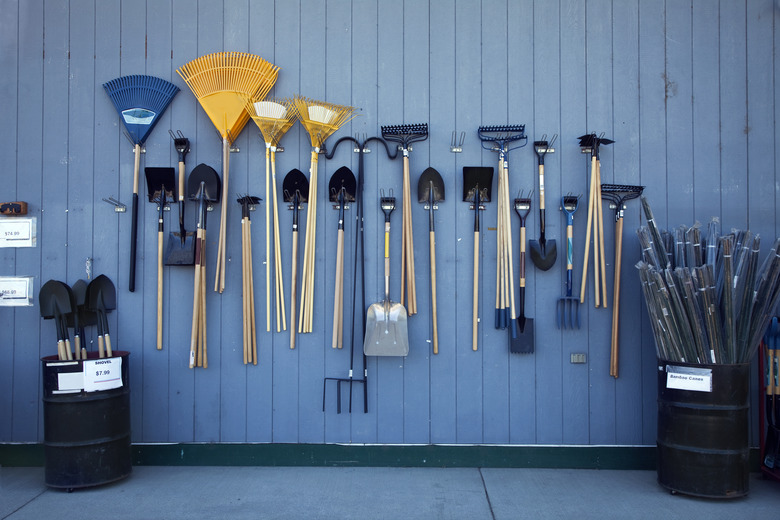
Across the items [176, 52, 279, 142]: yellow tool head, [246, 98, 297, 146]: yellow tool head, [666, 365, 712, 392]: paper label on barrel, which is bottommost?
[666, 365, 712, 392]: paper label on barrel

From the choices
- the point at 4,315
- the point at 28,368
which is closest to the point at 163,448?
the point at 28,368

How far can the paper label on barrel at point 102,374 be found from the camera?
3523mm

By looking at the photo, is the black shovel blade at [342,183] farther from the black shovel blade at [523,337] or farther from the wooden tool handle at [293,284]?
the black shovel blade at [523,337]

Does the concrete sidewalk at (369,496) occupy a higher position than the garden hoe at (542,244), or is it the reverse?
the garden hoe at (542,244)

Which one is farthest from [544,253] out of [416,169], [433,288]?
[416,169]

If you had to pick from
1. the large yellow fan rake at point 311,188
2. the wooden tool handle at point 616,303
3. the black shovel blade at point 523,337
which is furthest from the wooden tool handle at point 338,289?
→ the wooden tool handle at point 616,303

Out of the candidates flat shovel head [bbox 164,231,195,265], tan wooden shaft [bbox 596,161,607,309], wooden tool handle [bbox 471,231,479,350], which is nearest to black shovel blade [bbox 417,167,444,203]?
wooden tool handle [bbox 471,231,479,350]

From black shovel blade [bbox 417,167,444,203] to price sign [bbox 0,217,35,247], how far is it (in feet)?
8.48

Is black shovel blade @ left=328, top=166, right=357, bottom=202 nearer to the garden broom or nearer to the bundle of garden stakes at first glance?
the garden broom

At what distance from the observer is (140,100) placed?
4059 millimetres

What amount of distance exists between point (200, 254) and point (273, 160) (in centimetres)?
76

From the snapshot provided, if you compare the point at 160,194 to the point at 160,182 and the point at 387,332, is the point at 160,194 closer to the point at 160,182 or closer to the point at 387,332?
the point at 160,182

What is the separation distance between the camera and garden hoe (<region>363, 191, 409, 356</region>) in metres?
3.83

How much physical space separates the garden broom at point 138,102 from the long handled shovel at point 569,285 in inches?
105
